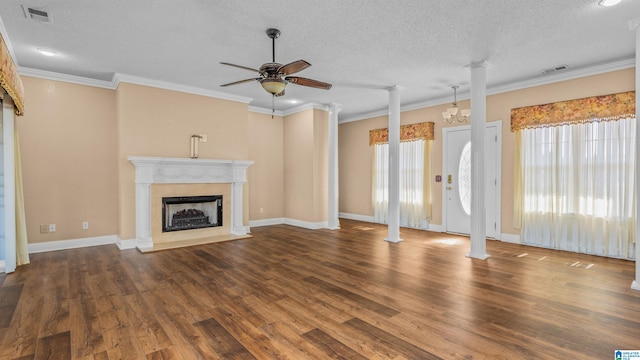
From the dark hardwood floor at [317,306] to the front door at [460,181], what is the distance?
59.9 inches

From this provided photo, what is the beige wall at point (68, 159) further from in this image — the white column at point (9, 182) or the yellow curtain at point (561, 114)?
the yellow curtain at point (561, 114)

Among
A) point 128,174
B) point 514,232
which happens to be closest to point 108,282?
point 128,174

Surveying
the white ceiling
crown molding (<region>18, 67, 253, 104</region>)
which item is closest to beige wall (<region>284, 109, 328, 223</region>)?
the white ceiling

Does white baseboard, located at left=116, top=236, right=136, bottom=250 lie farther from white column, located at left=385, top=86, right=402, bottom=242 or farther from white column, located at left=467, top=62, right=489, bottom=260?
white column, located at left=467, top=62, right=489, bottom=260

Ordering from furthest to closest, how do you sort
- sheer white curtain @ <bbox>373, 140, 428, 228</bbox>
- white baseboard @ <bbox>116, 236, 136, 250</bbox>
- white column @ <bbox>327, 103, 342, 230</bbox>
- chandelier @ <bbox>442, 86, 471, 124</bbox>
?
1. white column @ <bbox>327, 103, 342, 230</bbox>
2. sheer white curtain @ <bbox>373, 140, 428, 228</bbox>
3. chandelier @ <bbox>442, 86, 471, 124</bbox>
4. white baseboard @ <bbox>116, 236, 136, 250</bbox>

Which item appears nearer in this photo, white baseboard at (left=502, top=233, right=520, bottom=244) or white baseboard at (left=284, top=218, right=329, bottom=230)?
white baseboard at (left=502, top=233, right=520, bottom=244)

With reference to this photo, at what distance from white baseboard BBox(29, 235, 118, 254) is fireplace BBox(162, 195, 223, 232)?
986 mm

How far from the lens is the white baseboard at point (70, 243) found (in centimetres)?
507

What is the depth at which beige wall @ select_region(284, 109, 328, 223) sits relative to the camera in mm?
7527

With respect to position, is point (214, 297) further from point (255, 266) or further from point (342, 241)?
point (342, 241)

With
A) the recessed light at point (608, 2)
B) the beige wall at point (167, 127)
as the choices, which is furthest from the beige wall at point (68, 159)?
the recessed light at point (608, 2)

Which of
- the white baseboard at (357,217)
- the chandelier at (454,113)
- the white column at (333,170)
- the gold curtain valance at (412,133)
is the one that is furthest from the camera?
the white baseboard at (357,217)

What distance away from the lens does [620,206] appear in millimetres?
4656

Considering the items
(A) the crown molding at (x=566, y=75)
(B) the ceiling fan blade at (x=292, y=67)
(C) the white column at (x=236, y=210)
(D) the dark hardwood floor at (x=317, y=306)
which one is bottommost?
(D) the dark hardwood floor at (x=317, y=306)
